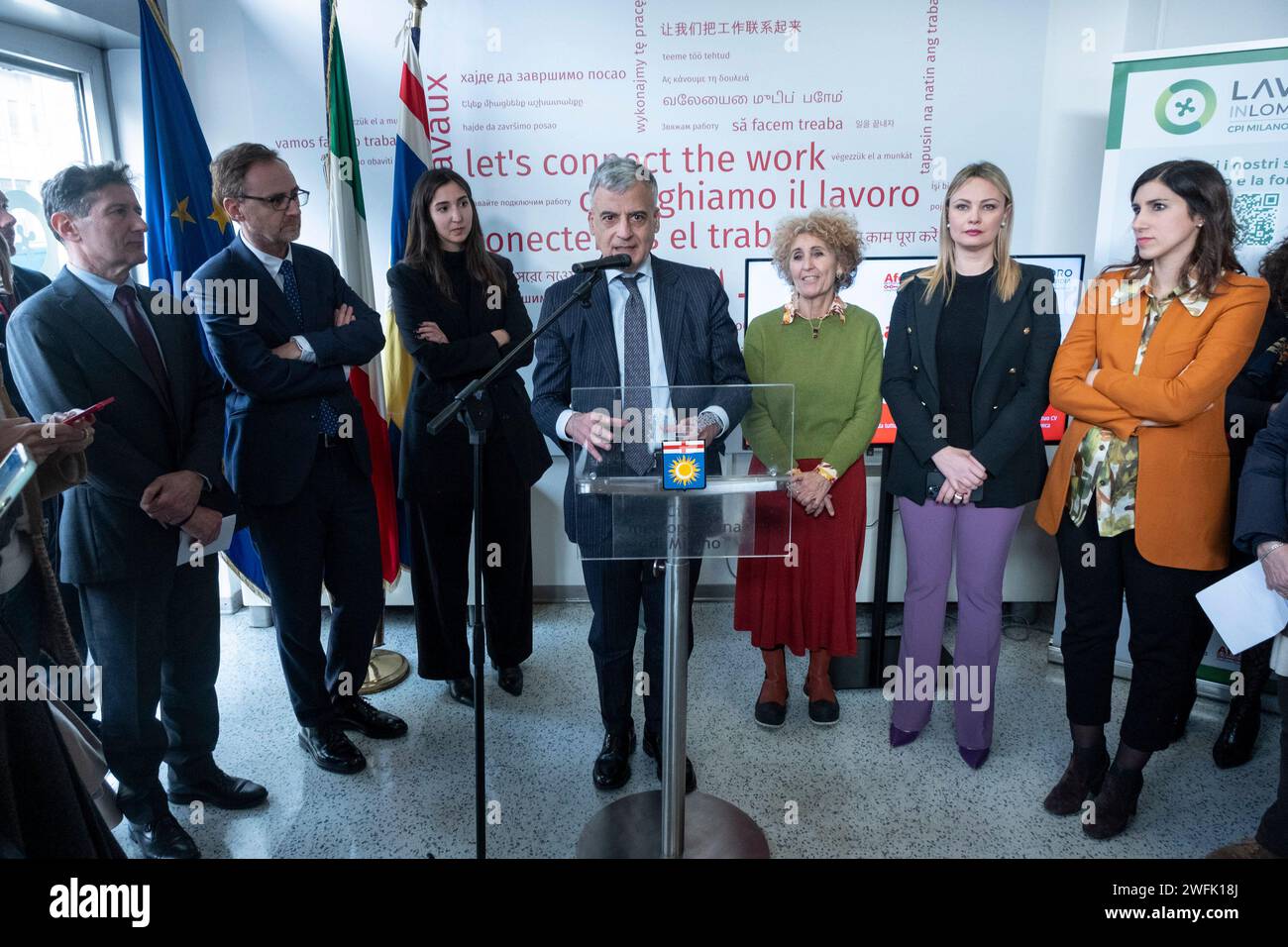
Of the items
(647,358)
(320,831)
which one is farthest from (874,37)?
(320,831)

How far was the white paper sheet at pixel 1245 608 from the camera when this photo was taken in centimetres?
196

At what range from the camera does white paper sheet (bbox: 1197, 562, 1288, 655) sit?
1965 mm

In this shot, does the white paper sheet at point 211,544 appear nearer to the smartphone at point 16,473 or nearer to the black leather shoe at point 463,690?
the smartphone at point 16,473

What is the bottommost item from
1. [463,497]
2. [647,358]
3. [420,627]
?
[420,627]

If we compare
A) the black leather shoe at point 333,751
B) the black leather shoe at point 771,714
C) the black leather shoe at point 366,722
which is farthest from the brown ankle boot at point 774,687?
the black leather shoe at point 333,751

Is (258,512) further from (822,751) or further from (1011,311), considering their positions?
(1011,311)

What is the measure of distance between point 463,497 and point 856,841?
171 centimetres

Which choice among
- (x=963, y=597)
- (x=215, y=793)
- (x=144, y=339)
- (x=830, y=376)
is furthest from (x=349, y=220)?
(x=963, y=597)

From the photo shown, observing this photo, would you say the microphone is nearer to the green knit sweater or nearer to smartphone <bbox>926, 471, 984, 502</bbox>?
the green knit sweater

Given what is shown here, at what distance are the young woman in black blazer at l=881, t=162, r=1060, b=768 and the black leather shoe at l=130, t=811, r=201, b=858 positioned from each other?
228cm

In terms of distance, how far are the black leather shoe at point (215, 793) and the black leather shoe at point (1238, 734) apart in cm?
312

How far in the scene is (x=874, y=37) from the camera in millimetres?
3451

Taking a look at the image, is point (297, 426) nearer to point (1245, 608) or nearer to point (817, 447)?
point (817, 447)

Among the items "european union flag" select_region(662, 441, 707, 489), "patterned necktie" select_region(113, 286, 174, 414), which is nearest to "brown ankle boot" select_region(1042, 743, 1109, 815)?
"european union flag" select_region(662, 441, 707, 489)
